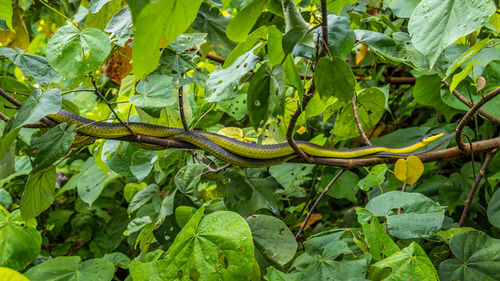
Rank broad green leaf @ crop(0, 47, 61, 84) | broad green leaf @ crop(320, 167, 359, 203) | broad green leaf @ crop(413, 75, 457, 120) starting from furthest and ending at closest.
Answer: broad green leaf @ crop(320, 167, 359, 203), broad green leaf @ crop(413, 75, 457, 120), broad green leaf @ crop(0, 47, 61, 84)

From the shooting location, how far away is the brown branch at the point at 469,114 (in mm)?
891

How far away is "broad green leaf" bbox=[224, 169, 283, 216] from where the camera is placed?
4.64 ft


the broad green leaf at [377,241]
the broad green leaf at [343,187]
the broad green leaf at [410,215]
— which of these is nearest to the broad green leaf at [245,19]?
the broad green leaf at [377,241]

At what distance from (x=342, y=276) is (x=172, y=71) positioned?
0.68 metres

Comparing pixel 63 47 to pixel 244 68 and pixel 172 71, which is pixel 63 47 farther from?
pixel 244 68

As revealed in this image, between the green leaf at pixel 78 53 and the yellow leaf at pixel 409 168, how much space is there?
2.83 feet

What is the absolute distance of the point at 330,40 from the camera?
2.18 ft

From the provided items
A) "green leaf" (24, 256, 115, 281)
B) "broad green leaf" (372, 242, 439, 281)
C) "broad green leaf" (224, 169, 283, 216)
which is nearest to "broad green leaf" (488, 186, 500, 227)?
"broad green leaf" (372, 242, 439, 281)

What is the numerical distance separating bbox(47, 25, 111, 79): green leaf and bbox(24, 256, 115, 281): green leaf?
63 cm

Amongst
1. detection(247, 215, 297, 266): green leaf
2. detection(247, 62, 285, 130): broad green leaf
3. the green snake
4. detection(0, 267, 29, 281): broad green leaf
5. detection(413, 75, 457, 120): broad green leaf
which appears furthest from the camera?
detection(413, 75, 457, 120): broad green leaf

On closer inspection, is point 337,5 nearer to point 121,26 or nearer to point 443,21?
point 443,21

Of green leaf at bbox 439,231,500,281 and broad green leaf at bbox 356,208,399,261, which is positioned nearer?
broad green leaf at bbox 356,208,399,261

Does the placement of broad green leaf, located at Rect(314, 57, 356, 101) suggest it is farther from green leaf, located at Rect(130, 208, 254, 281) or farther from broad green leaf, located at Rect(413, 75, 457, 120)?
broad green leaf, located at Rect(413, 75, 457, 120)

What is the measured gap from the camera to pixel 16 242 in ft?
4.00
